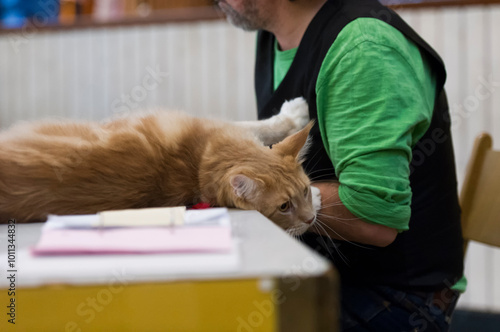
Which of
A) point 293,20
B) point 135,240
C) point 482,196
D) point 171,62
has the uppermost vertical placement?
point 293,20

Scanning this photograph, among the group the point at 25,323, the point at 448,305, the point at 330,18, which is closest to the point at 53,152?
the point at 25,323

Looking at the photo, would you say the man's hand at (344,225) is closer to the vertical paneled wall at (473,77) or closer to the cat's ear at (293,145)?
the cat's ear at (293,145)

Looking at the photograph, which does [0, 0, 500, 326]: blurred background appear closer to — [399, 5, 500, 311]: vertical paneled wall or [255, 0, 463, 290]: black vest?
[399, 5, 500, 311]: vertical paneled wall

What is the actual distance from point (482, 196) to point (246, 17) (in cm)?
85

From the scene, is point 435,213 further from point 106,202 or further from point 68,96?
point 68,96

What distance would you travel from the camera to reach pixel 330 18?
4.17ft

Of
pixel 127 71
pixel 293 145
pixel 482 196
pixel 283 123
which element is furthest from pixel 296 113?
pixel 127 71

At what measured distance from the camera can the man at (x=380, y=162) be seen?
108cm

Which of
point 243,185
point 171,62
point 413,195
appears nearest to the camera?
point 243,185

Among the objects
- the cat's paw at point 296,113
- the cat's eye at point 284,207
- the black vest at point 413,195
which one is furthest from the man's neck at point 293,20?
the cat's eye at point 284,207

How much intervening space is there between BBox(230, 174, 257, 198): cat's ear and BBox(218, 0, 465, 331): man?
0.22m

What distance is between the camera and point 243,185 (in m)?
1.00

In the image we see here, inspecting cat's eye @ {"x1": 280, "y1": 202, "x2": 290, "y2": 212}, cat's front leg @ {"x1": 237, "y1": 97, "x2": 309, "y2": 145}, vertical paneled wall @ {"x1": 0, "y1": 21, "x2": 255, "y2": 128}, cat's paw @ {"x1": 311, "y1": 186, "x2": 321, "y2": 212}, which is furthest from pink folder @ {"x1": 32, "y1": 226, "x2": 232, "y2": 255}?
vertical paneled wall @ {"x1": 0, "y1": 21, "x2": 255, "y2": 128}

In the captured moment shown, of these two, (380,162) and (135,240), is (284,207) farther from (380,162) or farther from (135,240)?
(135,240)
